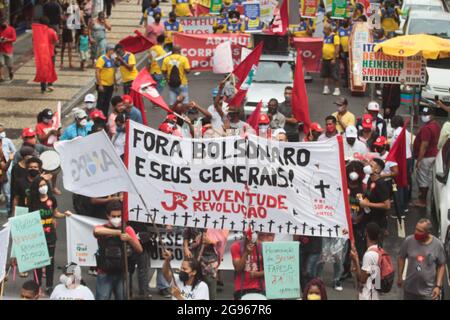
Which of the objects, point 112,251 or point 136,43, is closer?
point 112,251

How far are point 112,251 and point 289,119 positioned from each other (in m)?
7.21

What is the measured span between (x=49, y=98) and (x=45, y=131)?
779cm

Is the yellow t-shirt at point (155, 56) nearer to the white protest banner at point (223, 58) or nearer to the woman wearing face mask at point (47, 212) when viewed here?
the white protest banner at point (223, 58)

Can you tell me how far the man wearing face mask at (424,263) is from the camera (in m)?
12.5

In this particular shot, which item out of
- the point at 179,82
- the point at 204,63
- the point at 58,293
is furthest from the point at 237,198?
the point at 204,63

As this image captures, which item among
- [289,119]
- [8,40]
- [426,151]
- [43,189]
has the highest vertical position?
[43,189]

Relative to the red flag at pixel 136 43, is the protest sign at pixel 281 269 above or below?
above

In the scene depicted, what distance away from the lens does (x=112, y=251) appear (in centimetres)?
1276

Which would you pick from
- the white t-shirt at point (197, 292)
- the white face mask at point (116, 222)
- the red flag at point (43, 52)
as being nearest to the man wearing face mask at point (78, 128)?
the white face mask at point (116, 222)

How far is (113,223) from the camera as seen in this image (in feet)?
42.4

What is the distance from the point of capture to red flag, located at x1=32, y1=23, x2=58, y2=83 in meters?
25.1

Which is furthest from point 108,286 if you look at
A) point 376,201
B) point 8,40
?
point 8,40

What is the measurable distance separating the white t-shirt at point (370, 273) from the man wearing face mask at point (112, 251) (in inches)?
95.0

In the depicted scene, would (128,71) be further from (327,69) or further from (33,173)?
(33,173)
